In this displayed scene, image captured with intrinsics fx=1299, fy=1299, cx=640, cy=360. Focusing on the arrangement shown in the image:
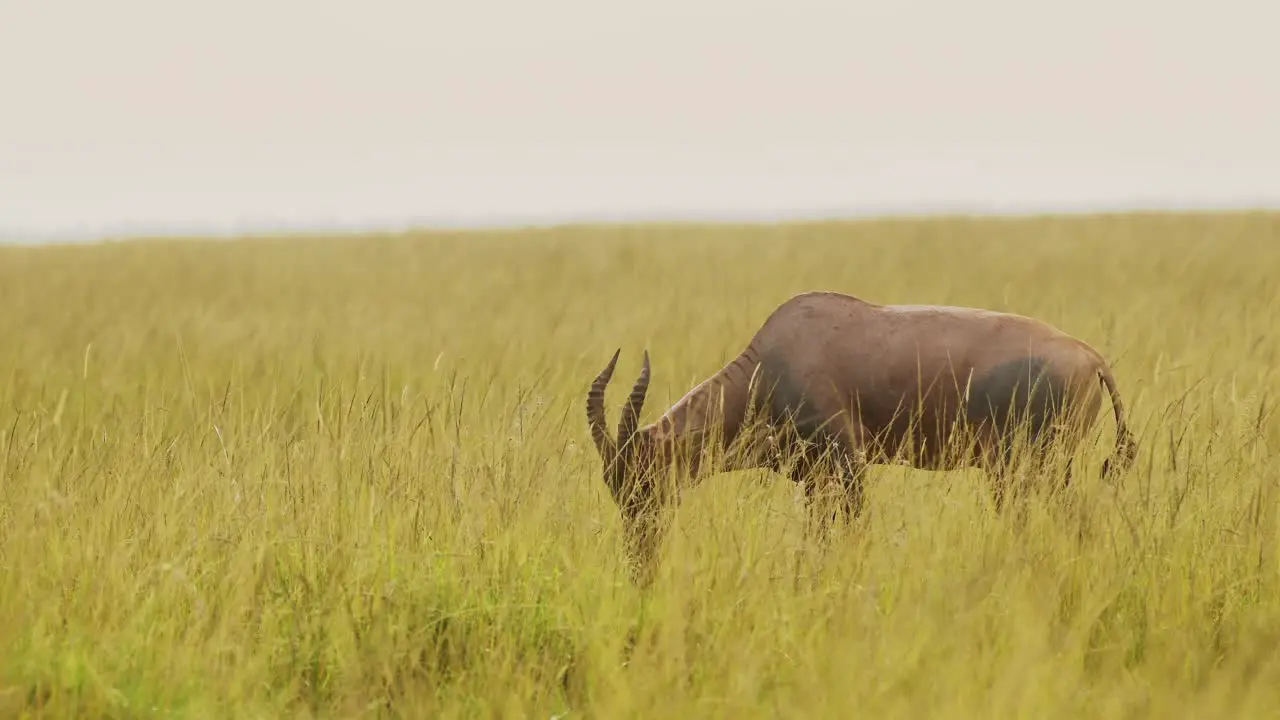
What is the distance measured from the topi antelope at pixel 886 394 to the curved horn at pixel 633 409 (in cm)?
38

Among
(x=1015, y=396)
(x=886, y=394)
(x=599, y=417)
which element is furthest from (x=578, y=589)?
(x=1015, y=396)

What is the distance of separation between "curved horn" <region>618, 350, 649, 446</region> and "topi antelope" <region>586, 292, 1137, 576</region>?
38cm

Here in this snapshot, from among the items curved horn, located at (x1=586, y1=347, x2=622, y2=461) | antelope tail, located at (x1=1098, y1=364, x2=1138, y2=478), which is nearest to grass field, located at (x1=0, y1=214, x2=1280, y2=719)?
antelope tail, located at (x1=1098, y1=364, x2=1138, y2=478)

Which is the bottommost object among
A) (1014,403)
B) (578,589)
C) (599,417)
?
(578,589)

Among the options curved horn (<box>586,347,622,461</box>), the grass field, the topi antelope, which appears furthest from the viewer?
the topi antelope

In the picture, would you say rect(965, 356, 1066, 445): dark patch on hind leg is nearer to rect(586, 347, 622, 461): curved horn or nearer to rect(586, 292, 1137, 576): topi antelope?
rect(586, 292, 1137, 576): topi antelope

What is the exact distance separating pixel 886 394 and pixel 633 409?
4.82 feet

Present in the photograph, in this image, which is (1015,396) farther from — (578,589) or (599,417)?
(578,589)

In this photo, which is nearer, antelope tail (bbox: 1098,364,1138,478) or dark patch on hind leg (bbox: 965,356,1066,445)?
antelope tail (bbox: 1098,364,1138,478)

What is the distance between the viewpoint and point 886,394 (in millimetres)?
5793

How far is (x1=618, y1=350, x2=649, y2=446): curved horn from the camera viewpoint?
4785 mm

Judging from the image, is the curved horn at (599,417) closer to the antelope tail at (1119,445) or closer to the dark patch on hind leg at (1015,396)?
the dark patch on hind leg at (1015,396)

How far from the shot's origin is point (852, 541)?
4785 millimetres

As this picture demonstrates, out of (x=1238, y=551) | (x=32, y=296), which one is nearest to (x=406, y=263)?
(x=32, y=296)
